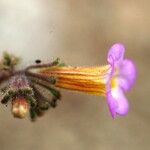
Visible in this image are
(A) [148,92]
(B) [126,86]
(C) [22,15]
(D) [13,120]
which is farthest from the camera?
(C) [22,15]

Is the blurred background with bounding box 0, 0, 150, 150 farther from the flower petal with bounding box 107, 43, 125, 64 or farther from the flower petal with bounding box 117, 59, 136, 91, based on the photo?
the flower petal with bounding box 107, 43, 125, 64

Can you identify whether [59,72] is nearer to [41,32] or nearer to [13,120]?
[13,120]

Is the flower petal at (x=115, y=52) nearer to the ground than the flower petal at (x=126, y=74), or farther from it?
farther from it

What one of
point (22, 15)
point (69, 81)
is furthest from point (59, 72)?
point (22, 15)

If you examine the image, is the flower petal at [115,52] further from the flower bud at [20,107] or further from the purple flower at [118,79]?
the flower bud at [20,107]

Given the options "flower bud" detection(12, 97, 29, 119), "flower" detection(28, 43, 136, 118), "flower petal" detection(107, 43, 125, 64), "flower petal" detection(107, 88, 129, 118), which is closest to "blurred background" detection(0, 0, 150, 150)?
"flower" detection(28, 43, 136, 118)

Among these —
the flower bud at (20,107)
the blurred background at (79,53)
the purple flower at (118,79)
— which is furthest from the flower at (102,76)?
the blurred background at (79,53)
